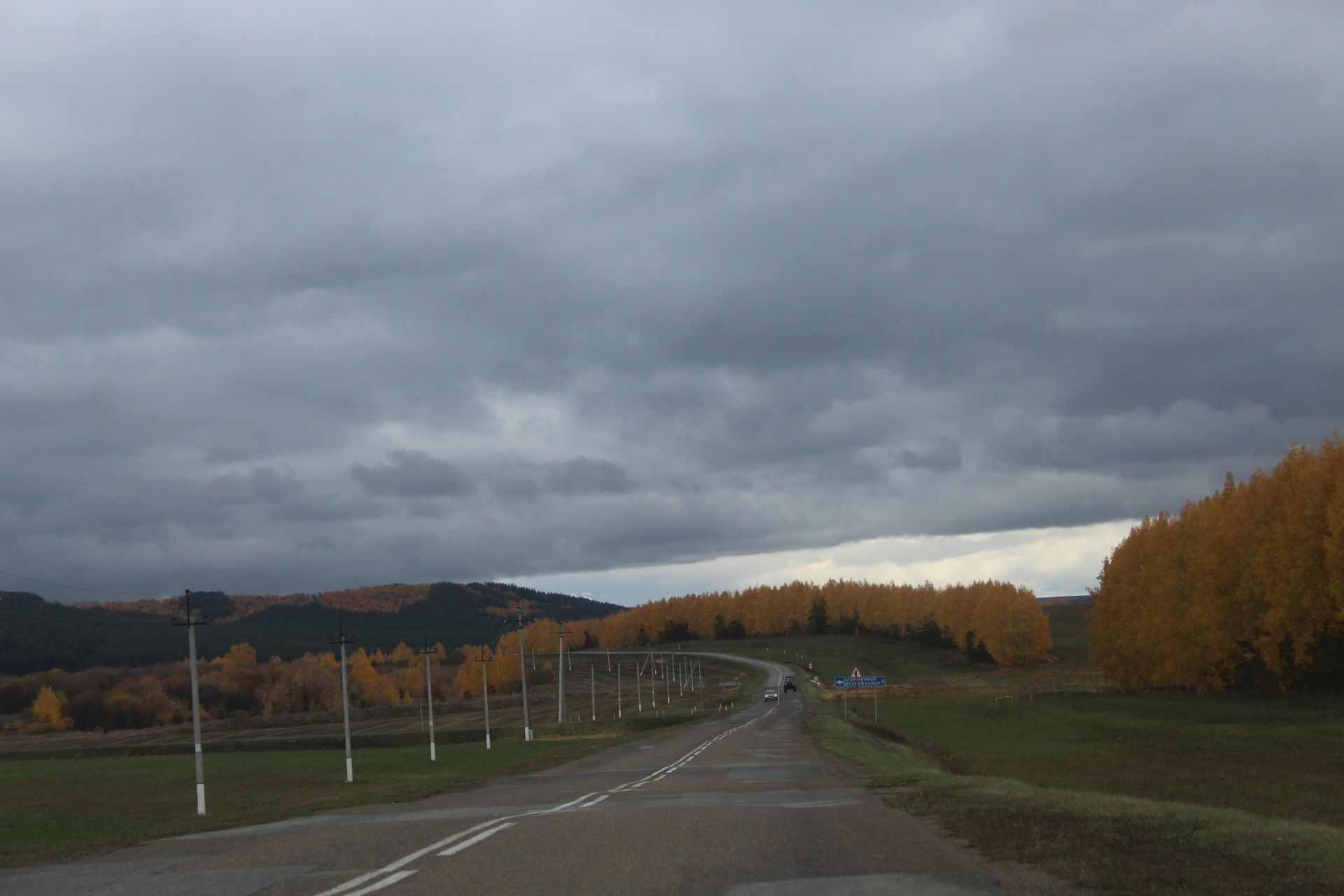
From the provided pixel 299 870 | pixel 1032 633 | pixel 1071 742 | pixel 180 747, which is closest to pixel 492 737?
pixel 180 747

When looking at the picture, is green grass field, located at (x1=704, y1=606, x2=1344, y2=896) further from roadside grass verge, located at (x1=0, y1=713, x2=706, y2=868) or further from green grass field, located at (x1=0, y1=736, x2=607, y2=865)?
green grass field, located at (x1=0, y1=736, x2=607, y2=865)

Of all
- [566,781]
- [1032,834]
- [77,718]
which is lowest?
[77,718]

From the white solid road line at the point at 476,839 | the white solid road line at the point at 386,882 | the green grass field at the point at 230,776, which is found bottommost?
the green grass field at the point at 230,776

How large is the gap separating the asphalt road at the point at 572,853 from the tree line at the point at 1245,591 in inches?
2081

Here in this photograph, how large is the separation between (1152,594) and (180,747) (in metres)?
95.0

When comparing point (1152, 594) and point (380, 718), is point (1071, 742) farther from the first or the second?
point (380, 718)

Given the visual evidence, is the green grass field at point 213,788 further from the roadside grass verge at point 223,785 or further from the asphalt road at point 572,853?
the asphalt road at point 572,853

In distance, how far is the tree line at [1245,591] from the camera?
209ft

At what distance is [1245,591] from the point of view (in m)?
70.5

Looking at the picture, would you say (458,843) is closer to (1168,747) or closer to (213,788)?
(1168,747)

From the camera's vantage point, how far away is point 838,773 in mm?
27438

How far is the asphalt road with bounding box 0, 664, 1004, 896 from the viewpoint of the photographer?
10.7m

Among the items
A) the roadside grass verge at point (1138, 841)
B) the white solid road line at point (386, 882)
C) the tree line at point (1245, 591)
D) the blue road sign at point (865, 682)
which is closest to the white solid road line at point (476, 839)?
the white solid road line at point (386, 882)

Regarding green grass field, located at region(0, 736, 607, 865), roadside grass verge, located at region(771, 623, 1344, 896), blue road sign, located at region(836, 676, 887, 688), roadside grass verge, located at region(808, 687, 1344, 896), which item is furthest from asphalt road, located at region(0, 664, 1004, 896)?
blue road sign, located at region(836, 676, 887, 688)
